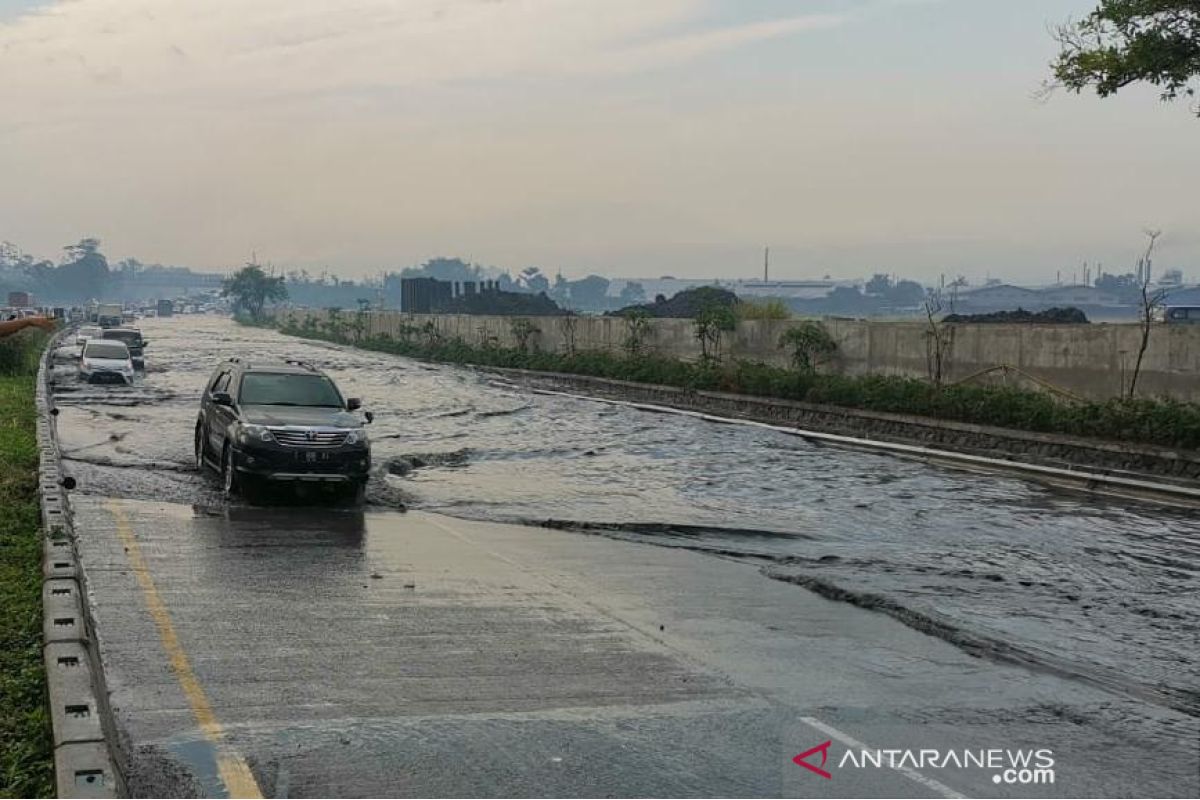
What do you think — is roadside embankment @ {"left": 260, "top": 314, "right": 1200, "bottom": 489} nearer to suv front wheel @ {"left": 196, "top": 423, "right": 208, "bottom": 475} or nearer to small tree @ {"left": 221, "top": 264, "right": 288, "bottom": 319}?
suv front wheel @ {"left": 196, "top": 423, "right": 208, "bottom": 475}

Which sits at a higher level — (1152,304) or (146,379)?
(1152,304)

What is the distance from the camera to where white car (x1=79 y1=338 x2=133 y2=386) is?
40500 millimetres

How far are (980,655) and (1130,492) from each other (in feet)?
40.0

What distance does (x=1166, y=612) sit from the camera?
11062 millimetres

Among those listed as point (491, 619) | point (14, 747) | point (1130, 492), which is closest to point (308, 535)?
point (491, 619)

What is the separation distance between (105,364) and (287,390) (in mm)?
25714

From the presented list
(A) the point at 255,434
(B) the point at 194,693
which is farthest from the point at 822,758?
(A) the point at 255,434

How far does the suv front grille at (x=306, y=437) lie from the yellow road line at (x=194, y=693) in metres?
3.47

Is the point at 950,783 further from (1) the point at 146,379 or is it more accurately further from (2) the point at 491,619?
(1) the point at 146,379

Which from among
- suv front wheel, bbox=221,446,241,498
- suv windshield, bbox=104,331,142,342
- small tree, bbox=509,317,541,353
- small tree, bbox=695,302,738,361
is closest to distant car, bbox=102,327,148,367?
suv windshield, bbox=104,331,142,342

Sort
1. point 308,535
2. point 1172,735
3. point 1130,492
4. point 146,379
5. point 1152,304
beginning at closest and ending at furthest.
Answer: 1. point 1172,735
2. point 308,535
3. point 1130,492
4. point 1152,304
5. point 146,379

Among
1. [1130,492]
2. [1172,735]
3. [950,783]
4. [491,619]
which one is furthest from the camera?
[1130,492]

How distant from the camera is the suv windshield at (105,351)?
41.4m

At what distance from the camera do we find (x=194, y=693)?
7.47m
